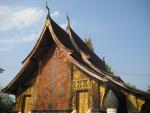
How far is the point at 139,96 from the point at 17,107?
809cm

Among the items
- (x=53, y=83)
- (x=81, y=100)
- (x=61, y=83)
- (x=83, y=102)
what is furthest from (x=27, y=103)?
(x=83, y=102)

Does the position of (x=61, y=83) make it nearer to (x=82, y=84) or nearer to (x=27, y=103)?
(x=82, y=84)

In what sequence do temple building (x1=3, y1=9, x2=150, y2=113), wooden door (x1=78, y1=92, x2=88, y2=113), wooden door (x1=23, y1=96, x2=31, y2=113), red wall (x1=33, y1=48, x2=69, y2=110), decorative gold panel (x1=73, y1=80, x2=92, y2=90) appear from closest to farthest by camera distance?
temple building (x1=3, y1=9, x2=150, y2=113) → wooden door (x1=78, y1=92, x2=88, y2=113) → decorative gold panel (x1=73, y1=80, x2=92, y2=90) → red wall (x1=33, y1=48, x2=69, y2=110) → wooden door (x1=23, y1=96, x2=31, y2=113)

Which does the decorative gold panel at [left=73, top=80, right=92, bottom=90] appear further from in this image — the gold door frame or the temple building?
the gold door frame

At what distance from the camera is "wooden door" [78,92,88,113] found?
34.7ft

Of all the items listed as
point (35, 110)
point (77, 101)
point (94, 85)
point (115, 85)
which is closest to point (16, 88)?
point (35, 110)

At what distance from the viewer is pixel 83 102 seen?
10.8 meters

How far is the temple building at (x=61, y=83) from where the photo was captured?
33.7 feet

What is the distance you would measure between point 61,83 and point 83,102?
1.85 m

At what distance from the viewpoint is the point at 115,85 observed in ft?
34.7

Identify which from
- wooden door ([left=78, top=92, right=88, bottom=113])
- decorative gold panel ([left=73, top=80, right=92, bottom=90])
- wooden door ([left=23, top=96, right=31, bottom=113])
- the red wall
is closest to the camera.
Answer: wooden door ([left=78, top=92, right=88, bottom=113])

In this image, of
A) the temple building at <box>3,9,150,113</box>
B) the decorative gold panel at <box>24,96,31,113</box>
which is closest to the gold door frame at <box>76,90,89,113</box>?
the temple building at <box>3,9,150,113</box>

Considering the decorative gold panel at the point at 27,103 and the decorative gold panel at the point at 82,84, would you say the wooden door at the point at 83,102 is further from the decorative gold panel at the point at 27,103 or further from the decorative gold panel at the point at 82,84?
the decorative gold panel at the point at 27,103

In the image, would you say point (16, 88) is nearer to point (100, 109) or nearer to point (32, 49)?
point (32, 49)
